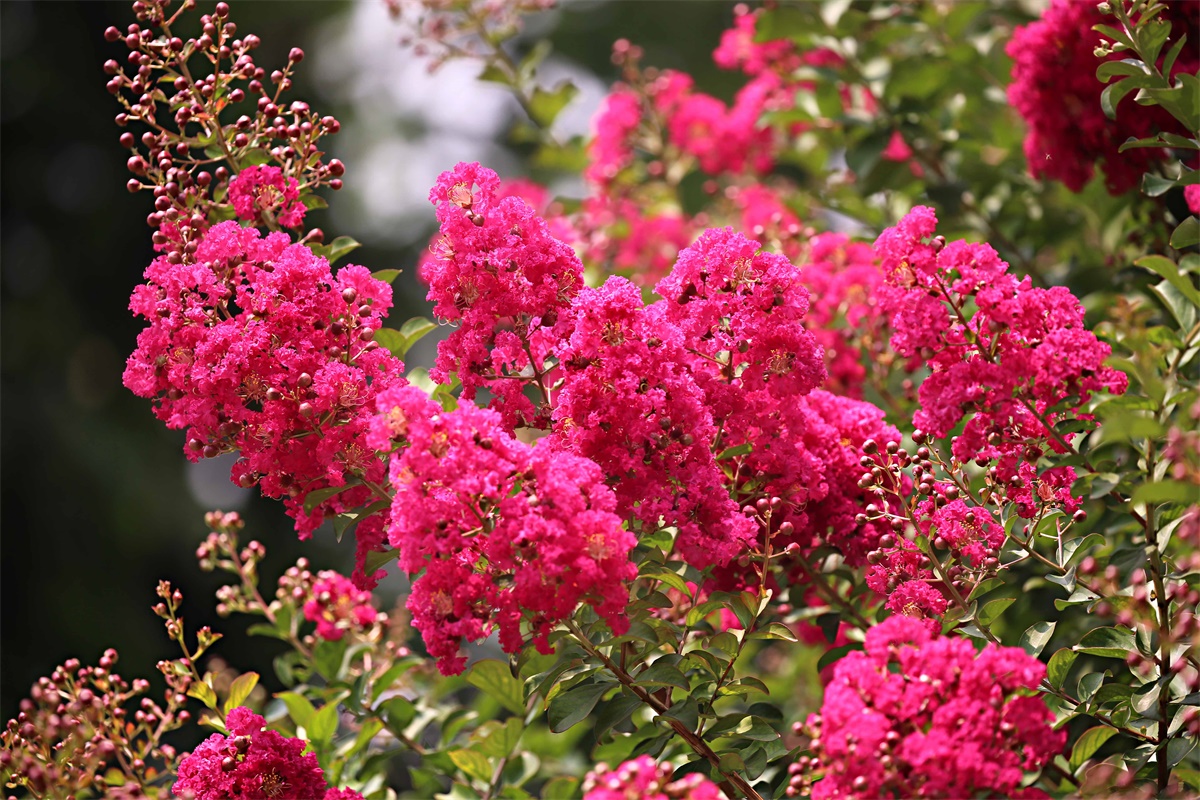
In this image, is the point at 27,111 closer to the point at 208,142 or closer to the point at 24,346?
the point at 24,346

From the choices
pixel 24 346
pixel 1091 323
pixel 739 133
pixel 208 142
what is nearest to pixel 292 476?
pixel 208 142

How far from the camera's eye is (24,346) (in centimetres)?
657

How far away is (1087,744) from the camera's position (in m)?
1.55

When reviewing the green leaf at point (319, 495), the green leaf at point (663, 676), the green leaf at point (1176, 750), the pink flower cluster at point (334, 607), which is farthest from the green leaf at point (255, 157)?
the green leaf at point (1176, 750)

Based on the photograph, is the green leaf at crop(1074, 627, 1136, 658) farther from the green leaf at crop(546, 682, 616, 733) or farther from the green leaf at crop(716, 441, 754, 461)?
the green leaf at crop(546, 682, 616, 733)

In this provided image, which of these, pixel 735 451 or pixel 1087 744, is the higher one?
pixel 735 451

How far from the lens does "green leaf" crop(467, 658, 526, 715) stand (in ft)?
6.24

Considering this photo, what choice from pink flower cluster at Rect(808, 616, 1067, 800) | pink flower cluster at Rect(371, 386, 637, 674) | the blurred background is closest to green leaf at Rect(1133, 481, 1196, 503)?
pink flower cluster at Rect(808, 616, 1067, 800)

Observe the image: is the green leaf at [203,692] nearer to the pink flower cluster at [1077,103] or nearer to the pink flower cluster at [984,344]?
the pink flower cluster at [984,344]

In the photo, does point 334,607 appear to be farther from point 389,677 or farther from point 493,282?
point 493,282

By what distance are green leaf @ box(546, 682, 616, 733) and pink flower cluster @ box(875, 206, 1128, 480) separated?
0.62 metres

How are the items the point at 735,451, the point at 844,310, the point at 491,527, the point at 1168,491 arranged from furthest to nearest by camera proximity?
the point at 844,310 → the point at 735,451 → the point at 491,527 → the point at 1168,491

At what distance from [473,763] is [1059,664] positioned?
1.02 metres

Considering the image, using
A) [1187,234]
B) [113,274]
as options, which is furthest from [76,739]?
[113,274]
